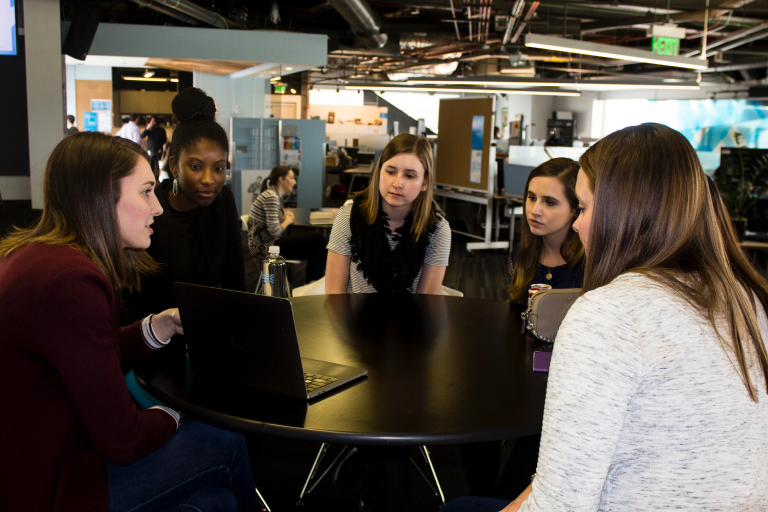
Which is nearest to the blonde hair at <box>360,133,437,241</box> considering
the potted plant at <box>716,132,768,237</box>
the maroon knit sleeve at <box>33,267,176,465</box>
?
the maroon knit sleeve at <box>33,267,176,465</box>

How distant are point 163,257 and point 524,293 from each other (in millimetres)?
1348

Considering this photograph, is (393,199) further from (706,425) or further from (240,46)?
(240,46)

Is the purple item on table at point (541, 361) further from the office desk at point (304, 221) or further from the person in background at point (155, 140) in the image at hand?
the person in background at point (155, 140)

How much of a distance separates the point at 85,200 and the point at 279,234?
341 cm

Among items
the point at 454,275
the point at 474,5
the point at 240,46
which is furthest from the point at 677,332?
the point at 240,46

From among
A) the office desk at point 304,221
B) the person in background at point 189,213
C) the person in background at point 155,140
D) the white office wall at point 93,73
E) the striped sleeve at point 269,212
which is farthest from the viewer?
the white office wall at point 93,73

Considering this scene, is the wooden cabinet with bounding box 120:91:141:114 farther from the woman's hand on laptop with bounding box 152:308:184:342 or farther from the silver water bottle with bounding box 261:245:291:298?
the woman's hand on laptop with bounding box 152:308:184:342

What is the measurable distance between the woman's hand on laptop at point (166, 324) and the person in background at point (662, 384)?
1.00 meters

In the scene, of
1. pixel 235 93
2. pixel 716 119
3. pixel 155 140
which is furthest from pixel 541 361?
pixel 716 119

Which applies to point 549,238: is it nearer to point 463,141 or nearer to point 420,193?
point 420,193

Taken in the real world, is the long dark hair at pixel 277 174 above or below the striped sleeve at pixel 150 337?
above

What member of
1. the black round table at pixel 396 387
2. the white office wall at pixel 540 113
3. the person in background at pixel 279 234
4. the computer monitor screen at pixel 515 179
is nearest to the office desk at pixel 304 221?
the person in background at pixel 279 234

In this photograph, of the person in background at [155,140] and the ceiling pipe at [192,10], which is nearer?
the ceiling pipe at [192,10]

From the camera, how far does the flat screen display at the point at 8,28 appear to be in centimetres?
608
